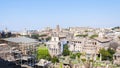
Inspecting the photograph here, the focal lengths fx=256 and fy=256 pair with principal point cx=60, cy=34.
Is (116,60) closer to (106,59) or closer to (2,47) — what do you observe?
(106,59)

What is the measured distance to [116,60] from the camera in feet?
104

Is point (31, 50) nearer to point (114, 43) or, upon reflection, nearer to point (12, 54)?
point (12, 54)

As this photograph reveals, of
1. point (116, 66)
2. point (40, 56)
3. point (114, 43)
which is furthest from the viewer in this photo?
point (114, 43)

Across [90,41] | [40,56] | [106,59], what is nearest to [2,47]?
[40,56]

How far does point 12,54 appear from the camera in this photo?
22.7m

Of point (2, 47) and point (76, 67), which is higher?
point (2, 47)

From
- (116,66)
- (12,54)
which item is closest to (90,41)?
(116,66)

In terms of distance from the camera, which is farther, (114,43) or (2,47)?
(114,43)

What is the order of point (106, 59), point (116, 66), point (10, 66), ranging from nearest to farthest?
1. point (10, 66)
2. point (116, 66)
3. point (106, 59)

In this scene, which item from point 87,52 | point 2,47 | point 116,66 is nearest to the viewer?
point 2,47

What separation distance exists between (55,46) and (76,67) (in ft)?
51.5

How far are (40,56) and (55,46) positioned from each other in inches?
343

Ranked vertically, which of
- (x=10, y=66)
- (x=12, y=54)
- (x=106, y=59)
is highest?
(x=10, y=66)

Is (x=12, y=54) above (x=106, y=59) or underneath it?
above
